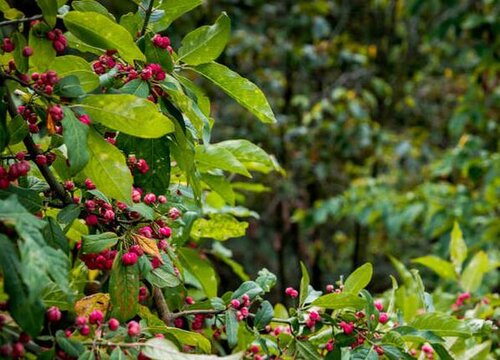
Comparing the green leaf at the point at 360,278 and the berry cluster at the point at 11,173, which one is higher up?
the berry cluster at the point at 11,173

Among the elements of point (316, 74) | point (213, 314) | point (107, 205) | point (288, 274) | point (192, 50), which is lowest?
point (288, 274)

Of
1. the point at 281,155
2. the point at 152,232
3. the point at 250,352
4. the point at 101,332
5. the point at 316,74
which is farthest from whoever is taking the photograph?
the point at 316,74

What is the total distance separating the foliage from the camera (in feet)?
1.64

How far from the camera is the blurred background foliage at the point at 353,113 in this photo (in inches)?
112

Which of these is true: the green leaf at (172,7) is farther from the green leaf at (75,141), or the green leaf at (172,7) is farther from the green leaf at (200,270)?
the green leaf at (200,270)

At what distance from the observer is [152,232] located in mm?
644

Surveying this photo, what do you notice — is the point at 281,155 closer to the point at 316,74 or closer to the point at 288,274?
the point at 316,74

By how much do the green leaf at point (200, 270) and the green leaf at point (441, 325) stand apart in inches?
12.2

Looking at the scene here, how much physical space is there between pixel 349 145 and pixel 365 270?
104 inches

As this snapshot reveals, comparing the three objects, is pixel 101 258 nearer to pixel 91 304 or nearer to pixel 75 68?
pixel 91 304

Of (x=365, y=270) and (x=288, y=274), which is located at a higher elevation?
(x=365, y=270)

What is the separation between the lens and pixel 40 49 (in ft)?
1.88

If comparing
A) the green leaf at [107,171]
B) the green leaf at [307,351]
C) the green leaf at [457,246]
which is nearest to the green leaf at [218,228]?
the green leaf at [307,351]

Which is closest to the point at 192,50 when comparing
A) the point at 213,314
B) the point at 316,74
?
the point at 213,314
